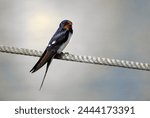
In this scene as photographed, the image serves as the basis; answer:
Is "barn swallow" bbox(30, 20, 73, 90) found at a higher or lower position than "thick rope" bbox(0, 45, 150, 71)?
higher

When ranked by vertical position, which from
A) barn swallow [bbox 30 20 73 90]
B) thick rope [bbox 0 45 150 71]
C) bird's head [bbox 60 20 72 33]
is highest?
bird's head [bbox 60 20 72 33]

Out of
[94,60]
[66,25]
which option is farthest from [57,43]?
[94,60]

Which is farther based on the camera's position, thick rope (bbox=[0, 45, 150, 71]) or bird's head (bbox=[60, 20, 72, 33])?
bird's head (bbox=[60, 20, 72, 33])

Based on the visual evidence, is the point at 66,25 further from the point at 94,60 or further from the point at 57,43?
the point at 94,60

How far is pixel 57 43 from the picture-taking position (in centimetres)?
311

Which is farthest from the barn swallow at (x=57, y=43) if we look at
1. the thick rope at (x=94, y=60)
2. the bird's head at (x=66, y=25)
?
the thick rope at (x=94, y=60)

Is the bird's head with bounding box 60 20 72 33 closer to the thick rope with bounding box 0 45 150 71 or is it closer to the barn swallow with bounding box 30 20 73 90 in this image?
the barn swallow with bounding box 30 20 73 90

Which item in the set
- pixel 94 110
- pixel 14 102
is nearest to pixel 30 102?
pixel 14 102

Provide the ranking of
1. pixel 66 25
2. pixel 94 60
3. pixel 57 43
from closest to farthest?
pixel 94 60, pixel 57 43, pixel 66 25

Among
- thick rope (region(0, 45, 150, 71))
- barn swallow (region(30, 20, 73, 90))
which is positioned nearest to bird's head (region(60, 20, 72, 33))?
barn swallow (region(30, 20, 73, 90))

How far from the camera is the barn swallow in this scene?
9.01ft

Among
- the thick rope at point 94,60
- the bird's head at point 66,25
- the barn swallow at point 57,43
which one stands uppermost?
the bird's head at point 66,25

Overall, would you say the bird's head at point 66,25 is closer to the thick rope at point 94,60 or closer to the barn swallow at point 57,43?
the barn swallow at point 57,43

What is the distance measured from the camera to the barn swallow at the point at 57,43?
2748 mm
